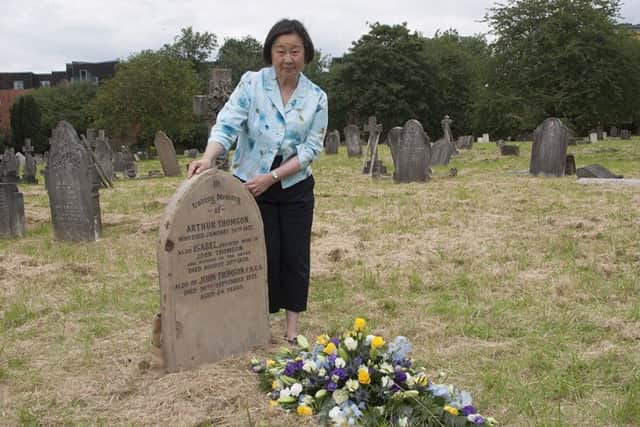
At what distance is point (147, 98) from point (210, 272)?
43.3 m

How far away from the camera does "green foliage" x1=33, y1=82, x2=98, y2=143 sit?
57750 mm

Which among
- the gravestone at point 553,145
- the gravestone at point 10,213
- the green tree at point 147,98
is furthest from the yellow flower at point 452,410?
the green tree at point 147,98

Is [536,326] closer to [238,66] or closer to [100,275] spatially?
[100,275]

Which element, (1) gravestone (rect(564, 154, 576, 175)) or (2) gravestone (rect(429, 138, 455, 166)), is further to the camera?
(2) gravestone (rect(429, 138, 455, 166))

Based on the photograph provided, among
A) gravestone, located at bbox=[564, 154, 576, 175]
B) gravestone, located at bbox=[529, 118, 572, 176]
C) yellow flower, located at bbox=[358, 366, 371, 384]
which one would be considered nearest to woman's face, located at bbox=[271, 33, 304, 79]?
yellow flower, located at bbox=[358, 366, 371, 384]

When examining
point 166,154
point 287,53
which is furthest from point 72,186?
point 166,154

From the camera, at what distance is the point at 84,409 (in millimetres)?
3586

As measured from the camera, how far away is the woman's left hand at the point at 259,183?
4113 millimetres

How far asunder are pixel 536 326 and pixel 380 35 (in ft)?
165

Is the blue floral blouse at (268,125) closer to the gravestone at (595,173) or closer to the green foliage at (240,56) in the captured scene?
the gravestone at (595,173)

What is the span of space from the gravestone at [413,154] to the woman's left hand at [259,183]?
11.6 meters

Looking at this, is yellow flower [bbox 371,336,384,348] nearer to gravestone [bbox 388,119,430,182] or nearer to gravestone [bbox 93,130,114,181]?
gravestone [bbox 388,119,430,182]

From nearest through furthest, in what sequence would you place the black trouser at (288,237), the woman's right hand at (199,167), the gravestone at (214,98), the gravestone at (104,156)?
the woman's right hand at (199,167) < the black trouser at (288,237) < the gravestone at (214,98) < the gravestone at (104,156)

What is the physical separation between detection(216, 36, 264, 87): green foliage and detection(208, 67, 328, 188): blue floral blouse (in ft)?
183
